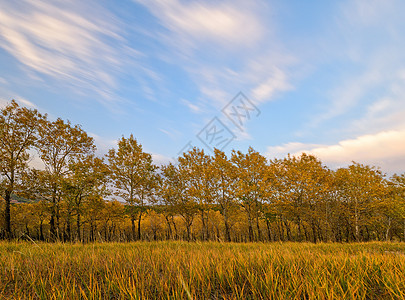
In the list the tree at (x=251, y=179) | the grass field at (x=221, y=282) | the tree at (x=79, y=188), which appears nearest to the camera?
the grass field at (x=221, y=282)

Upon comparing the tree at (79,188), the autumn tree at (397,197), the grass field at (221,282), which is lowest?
the autumn tree at (397,197)

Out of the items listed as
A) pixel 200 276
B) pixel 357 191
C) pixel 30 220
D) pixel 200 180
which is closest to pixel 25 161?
pixel 200 180

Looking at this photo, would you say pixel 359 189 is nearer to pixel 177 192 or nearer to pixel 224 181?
pixel 224 181

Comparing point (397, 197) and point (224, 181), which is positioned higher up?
point (224, 181)

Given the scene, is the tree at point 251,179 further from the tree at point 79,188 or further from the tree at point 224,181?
the tree at point 79,188

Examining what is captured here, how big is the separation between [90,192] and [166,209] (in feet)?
48.0

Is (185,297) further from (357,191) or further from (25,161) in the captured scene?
(357,191)

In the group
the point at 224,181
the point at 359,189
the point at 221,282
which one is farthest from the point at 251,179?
the point at 221,282

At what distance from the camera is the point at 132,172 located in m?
27.0

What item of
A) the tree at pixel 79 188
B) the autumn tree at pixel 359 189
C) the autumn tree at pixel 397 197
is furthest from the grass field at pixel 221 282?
the autumn tree at pixel 397 197

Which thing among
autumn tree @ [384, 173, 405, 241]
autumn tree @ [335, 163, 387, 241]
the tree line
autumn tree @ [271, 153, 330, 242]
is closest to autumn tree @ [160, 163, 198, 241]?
the tree line

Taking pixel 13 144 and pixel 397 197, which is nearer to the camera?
pixel 13 144

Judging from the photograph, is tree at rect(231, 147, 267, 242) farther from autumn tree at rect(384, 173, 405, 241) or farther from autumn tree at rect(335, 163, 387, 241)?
autumn tree at rect(384, 173, 405, 241)

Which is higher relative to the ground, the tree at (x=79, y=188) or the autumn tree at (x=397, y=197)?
the tree at (x=79, y=188)
